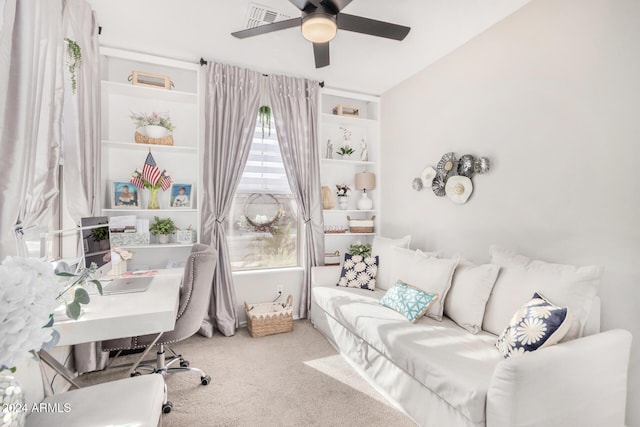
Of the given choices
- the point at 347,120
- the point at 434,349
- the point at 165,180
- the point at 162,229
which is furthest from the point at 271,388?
the point at 347,120

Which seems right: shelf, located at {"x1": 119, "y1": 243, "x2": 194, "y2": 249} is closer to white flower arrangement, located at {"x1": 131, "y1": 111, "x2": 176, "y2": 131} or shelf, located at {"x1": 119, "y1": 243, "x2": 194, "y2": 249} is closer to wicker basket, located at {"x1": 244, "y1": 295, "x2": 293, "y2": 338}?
wicker basket, located at {"x1": 244, "y1": 295, "x2": 293, "y2": 338}

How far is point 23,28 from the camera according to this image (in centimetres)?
124

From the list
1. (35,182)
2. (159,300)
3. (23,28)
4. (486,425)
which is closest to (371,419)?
(486,425)

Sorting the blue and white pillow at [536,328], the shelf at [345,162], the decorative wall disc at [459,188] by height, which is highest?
the shelf at [345,162]

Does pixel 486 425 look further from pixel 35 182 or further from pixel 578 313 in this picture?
pixel 35 182

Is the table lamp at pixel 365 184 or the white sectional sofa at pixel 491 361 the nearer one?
the white sectional sofa at pixel 491 361

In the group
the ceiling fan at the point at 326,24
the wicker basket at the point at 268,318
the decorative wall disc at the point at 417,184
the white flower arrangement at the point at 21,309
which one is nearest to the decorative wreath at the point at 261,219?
the wicker basket at the point at 268,318

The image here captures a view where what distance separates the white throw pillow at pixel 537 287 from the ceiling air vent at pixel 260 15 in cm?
238

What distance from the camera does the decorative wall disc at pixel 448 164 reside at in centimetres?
285

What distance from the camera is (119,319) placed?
1353 mm

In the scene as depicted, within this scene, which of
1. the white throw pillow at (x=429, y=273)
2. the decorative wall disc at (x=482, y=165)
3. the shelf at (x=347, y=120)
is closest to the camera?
the white throw pillow at (x=429, y=273)

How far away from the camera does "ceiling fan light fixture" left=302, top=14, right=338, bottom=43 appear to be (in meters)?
1.91

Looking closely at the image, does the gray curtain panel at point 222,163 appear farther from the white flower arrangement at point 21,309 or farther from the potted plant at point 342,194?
the white flower arrangement at point 21,309

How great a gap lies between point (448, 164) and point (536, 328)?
1.66 m
